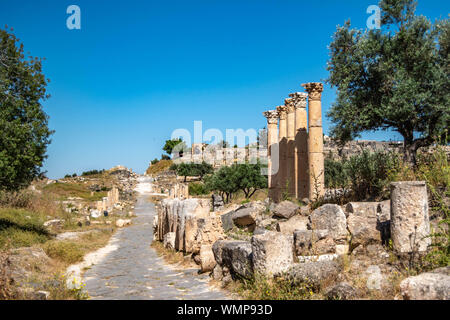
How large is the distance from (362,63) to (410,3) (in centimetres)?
282

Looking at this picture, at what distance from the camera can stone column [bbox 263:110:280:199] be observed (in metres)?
20.4

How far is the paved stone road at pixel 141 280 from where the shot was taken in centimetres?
707

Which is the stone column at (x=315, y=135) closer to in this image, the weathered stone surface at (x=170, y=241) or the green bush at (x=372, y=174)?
the green bush at (x=372, y=174)

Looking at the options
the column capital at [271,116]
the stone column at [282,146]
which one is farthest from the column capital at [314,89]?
the column capital at [271,116]

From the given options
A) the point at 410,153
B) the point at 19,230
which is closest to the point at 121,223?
→ the point at 19,230

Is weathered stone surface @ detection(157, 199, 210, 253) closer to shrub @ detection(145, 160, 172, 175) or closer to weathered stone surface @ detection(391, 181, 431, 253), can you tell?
weathered stone surface @ detection(391, 181, 431, 253)

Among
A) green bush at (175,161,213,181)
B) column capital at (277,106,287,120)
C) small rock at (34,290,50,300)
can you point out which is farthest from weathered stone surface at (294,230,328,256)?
green bush at (175,161,213,181)

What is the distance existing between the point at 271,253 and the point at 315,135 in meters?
9.73

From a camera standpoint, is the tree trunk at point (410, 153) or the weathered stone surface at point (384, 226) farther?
the tree trunk at point (410, 153)

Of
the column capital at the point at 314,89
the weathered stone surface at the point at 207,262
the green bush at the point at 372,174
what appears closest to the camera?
the weathered stone surface at the point at 207,262

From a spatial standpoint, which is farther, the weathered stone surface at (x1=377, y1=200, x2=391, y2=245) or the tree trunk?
the tree trunk

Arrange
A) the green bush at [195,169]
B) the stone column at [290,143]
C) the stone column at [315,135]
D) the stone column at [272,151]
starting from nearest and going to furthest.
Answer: the stone column at [315,135] → the stone column at [290,143] → the stone column at [272,151] → the green bush at [195,169]

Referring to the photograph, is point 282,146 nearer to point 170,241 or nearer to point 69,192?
point 170,241
